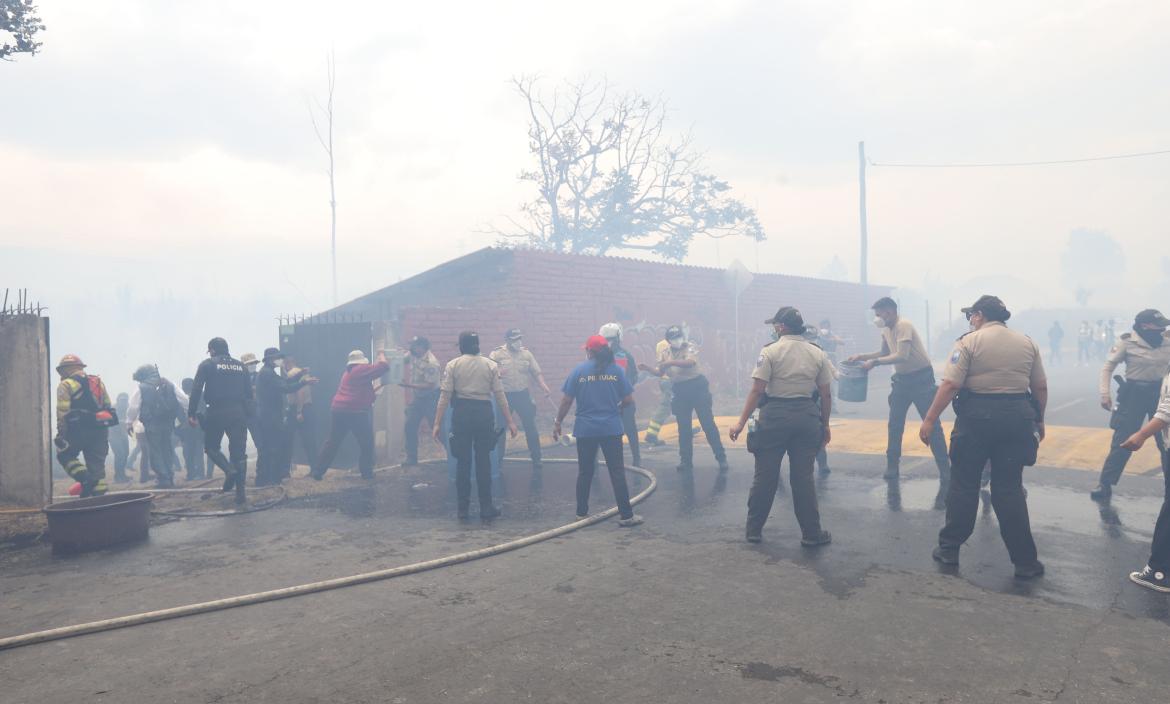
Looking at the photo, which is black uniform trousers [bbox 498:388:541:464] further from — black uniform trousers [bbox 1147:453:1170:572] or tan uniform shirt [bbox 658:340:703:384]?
black uniform trousers [bbox 1147:453:1170:572]

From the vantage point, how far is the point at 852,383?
29.8 feet

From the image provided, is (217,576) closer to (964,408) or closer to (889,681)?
(889,681)

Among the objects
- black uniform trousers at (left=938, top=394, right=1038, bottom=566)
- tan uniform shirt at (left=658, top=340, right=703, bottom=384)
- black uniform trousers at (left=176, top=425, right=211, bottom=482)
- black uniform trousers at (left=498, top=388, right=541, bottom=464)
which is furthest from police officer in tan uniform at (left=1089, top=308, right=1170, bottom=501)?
black uniform trousers at (left=176, top=425, right=211, bottom=482)

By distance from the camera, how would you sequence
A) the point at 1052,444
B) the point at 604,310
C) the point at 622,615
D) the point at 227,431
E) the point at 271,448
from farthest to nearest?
1. the point at 604,310
2. the point at 271,448
3. the point at 1052,444
4. the point at 227,431
5. the point at 622,615

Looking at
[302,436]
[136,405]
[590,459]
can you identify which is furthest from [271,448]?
[590,459]

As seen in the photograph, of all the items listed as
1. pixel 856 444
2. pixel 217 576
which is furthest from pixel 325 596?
pixel 856 444

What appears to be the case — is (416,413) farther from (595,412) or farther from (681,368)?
(595,412)

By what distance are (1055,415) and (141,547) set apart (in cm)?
1646

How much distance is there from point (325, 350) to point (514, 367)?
3.81m

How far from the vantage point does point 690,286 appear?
20.0 m

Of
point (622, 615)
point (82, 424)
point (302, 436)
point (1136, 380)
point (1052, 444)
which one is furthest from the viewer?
point (302, 436)

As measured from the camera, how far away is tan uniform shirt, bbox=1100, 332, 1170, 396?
22.6 feet

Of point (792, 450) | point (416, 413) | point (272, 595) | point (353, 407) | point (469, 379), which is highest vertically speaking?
point (469, 379)

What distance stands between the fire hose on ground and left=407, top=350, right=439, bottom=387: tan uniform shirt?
4.88 m
